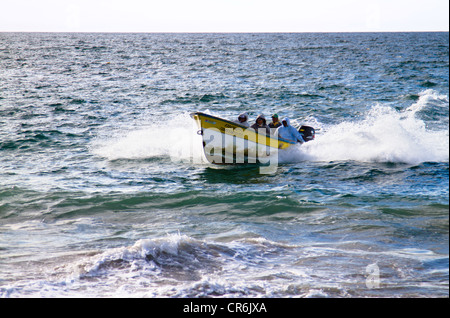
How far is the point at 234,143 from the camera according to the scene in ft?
46.1

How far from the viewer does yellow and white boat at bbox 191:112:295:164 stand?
13.7m

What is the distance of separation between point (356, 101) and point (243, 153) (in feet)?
48.2

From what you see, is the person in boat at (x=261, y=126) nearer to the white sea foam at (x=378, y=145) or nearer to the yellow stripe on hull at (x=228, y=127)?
the yellow stripe on hull at (x=228, y=127)

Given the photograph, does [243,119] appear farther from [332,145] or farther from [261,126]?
[332,145]

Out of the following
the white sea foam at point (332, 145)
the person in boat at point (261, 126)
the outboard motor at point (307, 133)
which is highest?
the person in boat at point (261, 126)

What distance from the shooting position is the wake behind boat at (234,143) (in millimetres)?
13734

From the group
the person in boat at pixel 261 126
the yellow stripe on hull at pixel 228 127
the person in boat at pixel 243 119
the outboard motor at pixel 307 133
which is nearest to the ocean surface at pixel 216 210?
the outboard motor at pixel 307 133

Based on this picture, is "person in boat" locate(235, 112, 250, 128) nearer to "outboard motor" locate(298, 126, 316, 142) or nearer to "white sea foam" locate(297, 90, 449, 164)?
"white sea foam" locate(297, 90, 449, 164)

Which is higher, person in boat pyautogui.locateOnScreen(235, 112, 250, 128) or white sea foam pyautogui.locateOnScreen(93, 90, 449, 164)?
person in boat pyautogui.locateOnScreen(235, 112, 250, 128)

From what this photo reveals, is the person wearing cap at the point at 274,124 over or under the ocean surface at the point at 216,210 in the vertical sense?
over

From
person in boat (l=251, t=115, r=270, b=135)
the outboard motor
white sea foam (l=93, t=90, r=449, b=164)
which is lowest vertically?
white sea foam (l=93, t=90, r=449, b=164)

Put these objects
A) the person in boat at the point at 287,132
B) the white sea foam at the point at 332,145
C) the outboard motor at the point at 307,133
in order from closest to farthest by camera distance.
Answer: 1. the white sea foam at the point at 332,145
2. the person in boat at the point at 287,132
3. the outboard motor at the point at 307,133

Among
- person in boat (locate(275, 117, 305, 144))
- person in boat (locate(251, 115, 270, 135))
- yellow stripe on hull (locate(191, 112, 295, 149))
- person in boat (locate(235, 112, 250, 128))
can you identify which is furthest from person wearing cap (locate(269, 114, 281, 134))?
person in boat (locate(235, 112, 250, 128))
